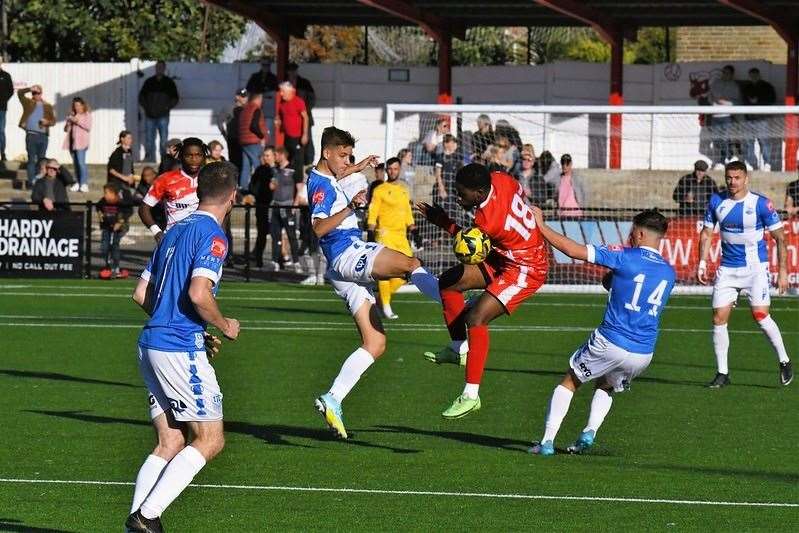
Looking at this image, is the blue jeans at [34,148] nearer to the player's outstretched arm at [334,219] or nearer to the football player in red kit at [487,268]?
the football player in red kit at [487,268]

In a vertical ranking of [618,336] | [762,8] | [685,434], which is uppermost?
[762,8]

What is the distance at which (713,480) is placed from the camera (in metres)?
10.6

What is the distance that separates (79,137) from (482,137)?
10.5 meters

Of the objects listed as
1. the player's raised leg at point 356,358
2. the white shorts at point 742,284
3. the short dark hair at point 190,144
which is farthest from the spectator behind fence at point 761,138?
the player's raised leg at point 356,358

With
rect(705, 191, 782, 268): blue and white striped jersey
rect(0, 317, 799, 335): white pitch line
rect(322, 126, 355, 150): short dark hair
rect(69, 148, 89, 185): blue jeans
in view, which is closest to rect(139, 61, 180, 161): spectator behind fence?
→ rect(69, 148, 89, 185): blue jeans

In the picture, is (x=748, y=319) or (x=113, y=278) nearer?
(x=748, y=319)

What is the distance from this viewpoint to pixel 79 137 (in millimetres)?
33500

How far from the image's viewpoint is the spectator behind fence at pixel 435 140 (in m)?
26.3

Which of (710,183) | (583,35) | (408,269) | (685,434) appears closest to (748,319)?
(710,183)

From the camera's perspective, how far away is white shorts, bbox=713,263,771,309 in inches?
613

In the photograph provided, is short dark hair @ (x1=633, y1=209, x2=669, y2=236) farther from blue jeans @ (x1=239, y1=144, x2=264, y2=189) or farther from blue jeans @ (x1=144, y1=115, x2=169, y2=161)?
blue jeans @ (x1=144, y1=115, x2=169, y2=161)

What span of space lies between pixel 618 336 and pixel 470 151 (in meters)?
15.8

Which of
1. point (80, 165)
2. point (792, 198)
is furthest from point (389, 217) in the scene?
point (80, 165)

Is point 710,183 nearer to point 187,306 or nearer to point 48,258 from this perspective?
point 48,258
